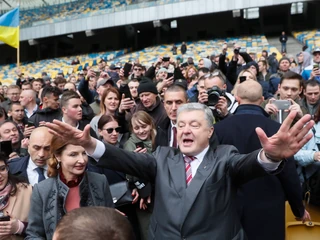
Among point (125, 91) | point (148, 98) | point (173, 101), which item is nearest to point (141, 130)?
point (173, 101)

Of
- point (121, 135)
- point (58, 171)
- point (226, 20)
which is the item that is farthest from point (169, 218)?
point (226, 20)

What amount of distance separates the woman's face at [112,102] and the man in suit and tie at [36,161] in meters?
1.43

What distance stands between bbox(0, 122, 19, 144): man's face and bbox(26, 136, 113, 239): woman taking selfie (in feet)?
6.00

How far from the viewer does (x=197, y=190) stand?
2.53 metres

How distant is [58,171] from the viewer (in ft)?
10.1

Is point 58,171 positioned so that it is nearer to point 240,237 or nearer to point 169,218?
point 169,218

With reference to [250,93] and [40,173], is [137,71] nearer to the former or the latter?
[40,173]

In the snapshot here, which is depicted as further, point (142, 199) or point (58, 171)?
point (142, 199)

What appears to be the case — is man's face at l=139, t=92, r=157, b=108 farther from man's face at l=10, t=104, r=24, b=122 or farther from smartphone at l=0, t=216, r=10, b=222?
smartphone at l=0, t=216, r=10, b=222

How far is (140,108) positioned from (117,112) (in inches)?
11.0

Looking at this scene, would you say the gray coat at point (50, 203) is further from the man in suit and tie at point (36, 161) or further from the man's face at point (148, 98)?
the man's face at point (148, 98)

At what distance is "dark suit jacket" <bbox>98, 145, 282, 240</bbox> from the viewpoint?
2516 mm

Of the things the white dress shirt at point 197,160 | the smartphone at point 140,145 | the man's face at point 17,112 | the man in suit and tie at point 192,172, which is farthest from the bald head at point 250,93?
the man's face at point 17,112

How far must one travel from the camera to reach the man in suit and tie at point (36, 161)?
3648 mm
